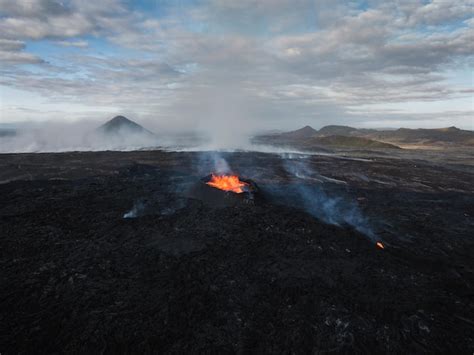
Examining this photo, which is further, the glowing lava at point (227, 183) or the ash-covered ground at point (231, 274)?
the glowing lava at point (227, 183)

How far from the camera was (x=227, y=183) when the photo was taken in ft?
96.0

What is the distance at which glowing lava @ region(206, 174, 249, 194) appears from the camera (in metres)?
27.4

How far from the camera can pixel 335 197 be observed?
97.5 ft

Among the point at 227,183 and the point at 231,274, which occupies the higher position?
the point at 227,183

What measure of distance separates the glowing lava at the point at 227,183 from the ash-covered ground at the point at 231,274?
2.89m

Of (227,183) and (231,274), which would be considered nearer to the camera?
(231,274)

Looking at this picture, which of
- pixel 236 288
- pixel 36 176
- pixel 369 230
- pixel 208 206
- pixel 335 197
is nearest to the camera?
pixel 236 288

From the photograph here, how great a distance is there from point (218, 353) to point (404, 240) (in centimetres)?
1471

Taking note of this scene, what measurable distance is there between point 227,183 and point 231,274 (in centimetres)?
1542

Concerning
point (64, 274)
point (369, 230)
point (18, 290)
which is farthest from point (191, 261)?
point (369, 230)

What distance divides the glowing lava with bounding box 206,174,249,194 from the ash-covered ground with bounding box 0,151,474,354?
289cm

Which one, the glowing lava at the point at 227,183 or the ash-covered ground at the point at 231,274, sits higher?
the glowing lava at the point at 227,183

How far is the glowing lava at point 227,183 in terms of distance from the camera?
89.8 ft

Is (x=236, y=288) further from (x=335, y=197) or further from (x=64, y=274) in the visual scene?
(x=335, y=197)
